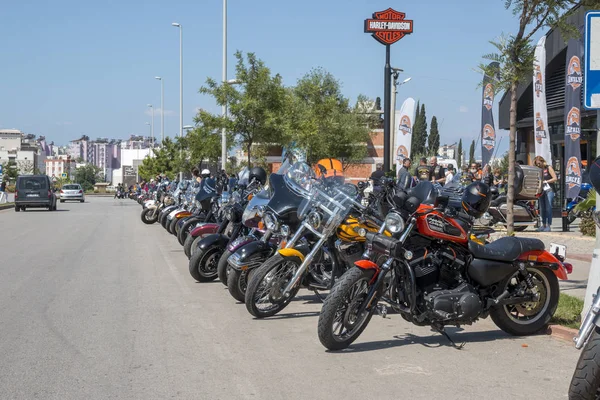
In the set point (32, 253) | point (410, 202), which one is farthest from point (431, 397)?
point (32, 253)

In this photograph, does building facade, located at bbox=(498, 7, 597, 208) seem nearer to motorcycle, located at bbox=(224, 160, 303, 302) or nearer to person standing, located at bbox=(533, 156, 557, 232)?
person standing, located at bbox=(533, 156, 557, 232)

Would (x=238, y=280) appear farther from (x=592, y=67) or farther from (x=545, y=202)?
(x=545, y=202)

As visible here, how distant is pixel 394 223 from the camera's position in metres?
6.30

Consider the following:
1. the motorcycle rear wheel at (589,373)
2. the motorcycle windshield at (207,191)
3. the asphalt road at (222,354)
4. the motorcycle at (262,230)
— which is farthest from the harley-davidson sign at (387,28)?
the motorcycle rear wheel at (589,373)

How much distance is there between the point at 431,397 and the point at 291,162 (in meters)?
3.88

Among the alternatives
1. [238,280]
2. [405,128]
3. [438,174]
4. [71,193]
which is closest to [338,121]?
[71,193]

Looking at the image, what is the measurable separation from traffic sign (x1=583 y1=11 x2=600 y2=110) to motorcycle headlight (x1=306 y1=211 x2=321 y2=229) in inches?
103

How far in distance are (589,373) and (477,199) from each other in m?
3.17

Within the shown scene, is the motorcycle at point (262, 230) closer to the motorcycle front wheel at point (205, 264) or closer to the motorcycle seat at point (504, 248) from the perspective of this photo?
the motorcycle front wheel at point (205, 264)

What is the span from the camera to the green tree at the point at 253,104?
24141 mm

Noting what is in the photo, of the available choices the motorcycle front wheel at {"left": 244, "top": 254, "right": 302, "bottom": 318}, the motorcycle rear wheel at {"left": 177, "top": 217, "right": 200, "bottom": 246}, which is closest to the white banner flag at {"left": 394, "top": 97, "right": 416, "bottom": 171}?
the motorcycle rear wheel at {"left": 177, "top": 217, "right": 200, "bottom": 246}

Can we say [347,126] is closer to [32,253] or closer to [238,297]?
[32,253]

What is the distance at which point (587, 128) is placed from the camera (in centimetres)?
2677

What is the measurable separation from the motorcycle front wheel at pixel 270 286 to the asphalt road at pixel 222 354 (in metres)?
0.16
